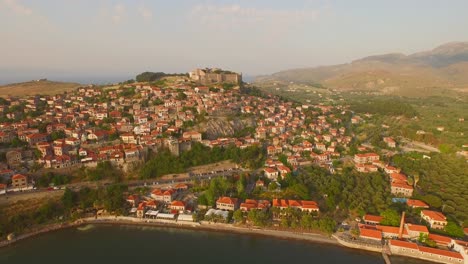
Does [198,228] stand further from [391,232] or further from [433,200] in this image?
[433,200]

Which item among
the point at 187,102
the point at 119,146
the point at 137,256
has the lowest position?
the point at 137,256

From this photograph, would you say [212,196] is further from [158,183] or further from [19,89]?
[19,89]

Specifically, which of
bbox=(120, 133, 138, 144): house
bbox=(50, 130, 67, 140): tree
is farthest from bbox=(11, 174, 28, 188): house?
bbox=(120, 133, 138, 144): house

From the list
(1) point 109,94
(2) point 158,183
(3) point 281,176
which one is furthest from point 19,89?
(3) point 281,176

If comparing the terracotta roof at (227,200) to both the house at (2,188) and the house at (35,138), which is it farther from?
the house at (35,138)

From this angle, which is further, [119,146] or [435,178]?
[119,146]

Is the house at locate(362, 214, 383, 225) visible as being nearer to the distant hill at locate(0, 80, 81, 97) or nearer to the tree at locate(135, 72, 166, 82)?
the tree at locate(135, 72, 166, 82)
